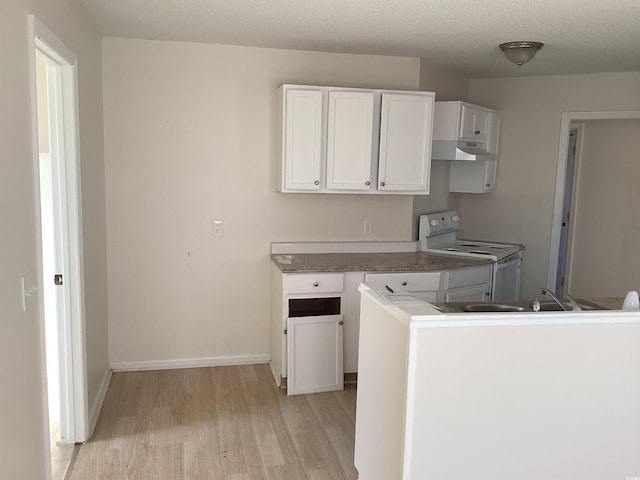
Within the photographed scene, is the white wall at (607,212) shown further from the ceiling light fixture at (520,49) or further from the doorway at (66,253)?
the doorway at (66,253)

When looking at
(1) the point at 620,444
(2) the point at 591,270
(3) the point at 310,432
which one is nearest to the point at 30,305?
(3) the point at 310,432

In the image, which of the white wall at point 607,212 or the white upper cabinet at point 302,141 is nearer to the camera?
the white upper cabinet at point 302,141

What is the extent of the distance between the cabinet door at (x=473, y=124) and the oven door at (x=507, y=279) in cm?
103

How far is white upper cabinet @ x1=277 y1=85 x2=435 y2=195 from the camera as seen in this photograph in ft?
12.6

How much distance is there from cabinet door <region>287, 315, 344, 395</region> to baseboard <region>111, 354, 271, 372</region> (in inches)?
24.9

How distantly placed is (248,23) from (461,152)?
193cm

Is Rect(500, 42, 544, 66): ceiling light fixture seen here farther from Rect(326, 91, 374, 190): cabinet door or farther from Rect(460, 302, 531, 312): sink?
A: Rect(460, 302, 531, 312): sink

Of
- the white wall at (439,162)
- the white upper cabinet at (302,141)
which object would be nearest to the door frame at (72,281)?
the white upper cabinet at (302,141)

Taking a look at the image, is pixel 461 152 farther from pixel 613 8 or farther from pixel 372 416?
pixel 372 416

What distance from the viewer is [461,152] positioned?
430 centimetres

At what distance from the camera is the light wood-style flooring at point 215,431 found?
280 centimetres

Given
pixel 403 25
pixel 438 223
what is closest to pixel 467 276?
pixel 438 223

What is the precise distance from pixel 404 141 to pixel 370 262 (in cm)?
92

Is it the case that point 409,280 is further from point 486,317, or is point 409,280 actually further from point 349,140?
point 486,317
